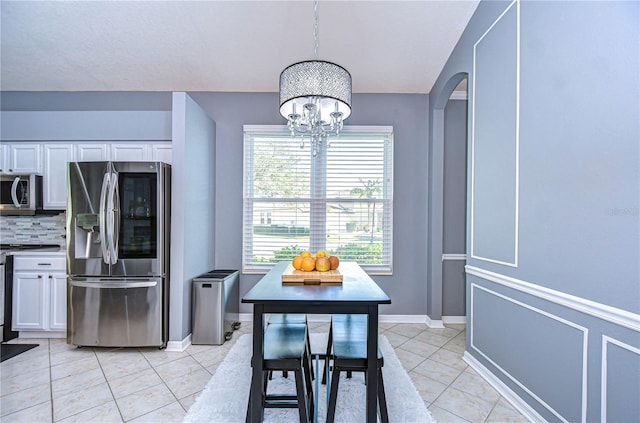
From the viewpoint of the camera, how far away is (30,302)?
309cm

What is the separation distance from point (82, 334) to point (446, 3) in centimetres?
473

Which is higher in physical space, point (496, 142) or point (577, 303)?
point (496, 142)

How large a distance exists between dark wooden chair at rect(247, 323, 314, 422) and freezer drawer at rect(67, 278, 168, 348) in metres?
1.49

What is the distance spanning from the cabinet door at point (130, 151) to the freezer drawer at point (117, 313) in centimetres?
141

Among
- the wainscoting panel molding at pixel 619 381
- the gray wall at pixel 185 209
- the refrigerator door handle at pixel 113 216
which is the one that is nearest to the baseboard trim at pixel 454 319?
the wainscoting panel molding at pixel 619 381

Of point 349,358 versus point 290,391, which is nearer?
point 349,358

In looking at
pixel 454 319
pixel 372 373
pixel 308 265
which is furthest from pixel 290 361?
pixel 454 319

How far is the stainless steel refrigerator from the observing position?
2.85 m

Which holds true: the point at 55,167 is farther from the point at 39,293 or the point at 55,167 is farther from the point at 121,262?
the point at 121,262

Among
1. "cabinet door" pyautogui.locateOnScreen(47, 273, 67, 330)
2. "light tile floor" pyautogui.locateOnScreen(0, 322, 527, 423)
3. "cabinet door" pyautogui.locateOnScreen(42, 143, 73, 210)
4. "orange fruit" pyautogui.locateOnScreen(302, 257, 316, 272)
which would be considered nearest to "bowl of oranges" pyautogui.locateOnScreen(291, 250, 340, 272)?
"orange fruit" pyautogui.locateOnScreen(302, 257, 316, 272)

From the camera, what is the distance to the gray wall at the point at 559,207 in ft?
4.49

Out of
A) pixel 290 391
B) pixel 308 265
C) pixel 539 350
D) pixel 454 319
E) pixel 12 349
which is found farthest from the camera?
pixel 454 319

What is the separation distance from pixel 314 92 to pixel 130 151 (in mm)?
2618

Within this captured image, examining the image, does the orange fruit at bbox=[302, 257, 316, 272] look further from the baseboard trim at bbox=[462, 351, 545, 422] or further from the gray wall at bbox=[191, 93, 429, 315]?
the gray wall at bbox=[191, 93, 429, 315]
